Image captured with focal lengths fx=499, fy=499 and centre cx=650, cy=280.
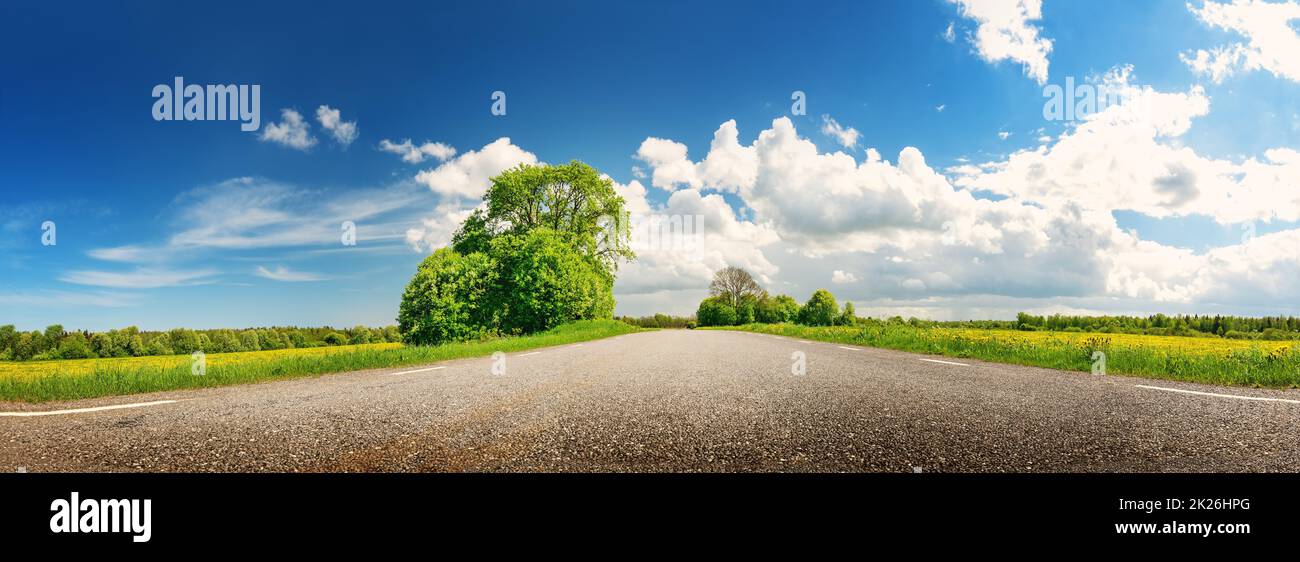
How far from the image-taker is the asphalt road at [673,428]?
346cm

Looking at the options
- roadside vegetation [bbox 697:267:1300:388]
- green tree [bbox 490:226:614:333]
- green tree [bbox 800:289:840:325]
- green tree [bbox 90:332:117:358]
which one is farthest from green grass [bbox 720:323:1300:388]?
green tree [bbox 800:289:840:325]

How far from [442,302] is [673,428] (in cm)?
2005

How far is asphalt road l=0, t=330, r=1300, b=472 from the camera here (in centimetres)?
346

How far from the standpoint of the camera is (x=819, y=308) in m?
75.2

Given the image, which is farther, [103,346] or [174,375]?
[103,346]

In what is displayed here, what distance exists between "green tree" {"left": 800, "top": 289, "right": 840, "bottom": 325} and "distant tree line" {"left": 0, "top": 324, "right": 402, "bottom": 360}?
182 feet

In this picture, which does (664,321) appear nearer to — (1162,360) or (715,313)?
(715,313)

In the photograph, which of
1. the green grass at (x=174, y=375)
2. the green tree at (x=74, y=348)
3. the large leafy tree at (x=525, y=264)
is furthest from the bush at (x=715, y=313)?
the green grass at (x=174, y=375)

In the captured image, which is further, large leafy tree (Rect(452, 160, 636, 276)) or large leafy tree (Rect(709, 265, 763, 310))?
large leafy tree (Rect(709, 265, 763, 310))

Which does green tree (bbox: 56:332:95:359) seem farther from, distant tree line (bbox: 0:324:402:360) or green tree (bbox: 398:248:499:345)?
green tree (bbox: 398:248:499:345)

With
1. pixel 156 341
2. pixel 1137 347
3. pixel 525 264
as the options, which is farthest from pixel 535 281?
pixel 156 341

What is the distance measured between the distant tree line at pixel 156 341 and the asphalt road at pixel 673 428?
2386 cm

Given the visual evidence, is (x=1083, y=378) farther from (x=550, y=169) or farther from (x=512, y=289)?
(x=550, y=169)
